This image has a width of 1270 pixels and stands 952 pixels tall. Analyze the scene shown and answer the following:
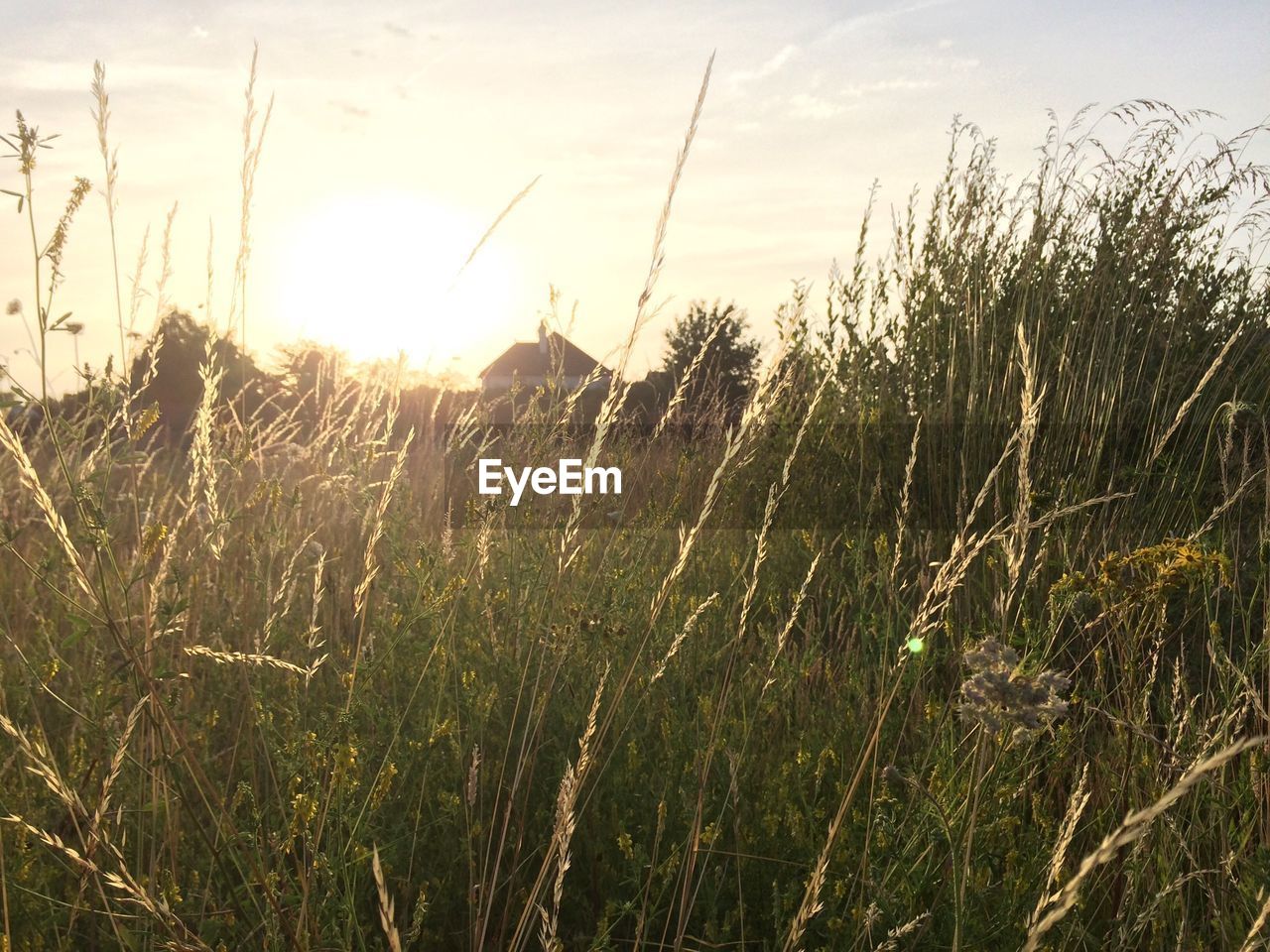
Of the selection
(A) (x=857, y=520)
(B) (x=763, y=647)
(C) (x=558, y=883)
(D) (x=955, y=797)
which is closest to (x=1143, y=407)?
(A) (x=857, y=520)

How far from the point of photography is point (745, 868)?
1.96 m

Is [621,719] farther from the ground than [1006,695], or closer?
closer

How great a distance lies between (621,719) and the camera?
245 cm

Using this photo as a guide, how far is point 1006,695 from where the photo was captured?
1.15m

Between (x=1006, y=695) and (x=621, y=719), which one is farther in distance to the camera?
(x=621, y=719)

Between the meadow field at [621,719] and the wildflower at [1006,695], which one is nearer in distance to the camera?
the wildflower at [1006,695]

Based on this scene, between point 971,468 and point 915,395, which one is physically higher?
point 915,395

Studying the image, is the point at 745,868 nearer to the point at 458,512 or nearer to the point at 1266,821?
the point at 1266,821

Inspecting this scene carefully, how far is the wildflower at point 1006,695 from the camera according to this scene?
1.13 m

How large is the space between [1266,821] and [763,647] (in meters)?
1.31

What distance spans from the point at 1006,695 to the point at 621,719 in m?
1.41

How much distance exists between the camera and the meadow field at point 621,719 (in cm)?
146

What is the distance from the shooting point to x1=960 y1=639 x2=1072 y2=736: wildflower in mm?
1131

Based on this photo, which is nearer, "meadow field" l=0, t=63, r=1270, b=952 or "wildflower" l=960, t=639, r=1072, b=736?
"wildflower" l=960, t=639, r=1072, b=736
